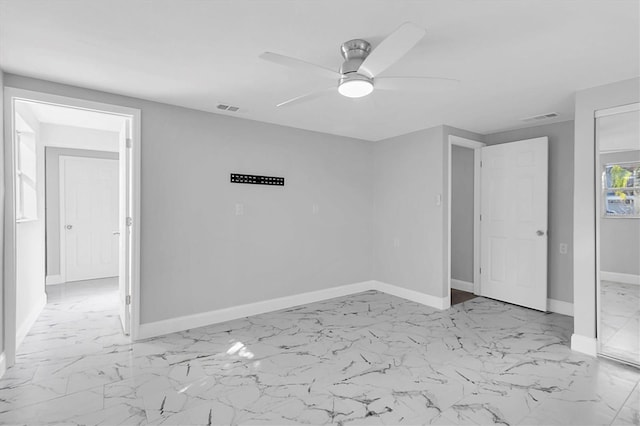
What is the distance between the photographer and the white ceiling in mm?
1805

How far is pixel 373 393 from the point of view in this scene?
2.38 metres

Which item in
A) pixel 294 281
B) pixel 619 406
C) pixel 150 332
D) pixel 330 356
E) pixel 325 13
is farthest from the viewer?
pixel 294 281

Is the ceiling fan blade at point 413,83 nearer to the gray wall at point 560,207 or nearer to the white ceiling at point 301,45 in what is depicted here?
the white ceiling at point 301,45

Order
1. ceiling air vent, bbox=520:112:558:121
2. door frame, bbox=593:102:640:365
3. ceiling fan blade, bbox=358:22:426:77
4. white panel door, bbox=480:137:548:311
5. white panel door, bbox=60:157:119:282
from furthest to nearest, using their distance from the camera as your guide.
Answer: white panel door, bbox=60:157:119:282 < white panel door, bbox=480:137:548:311 < ceiling air vent, bbox=520:112:558:121 < door frame, bbox=593:102:640:365 < ceiling fan blade, bbox=358:22:426:77

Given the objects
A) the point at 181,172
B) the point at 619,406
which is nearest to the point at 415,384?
the point at 619,406

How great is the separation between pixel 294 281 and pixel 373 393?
7.25ft

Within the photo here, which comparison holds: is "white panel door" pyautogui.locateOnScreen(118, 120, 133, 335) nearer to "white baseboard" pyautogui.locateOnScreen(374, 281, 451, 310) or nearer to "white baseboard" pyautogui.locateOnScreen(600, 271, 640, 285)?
"white baseboard" pyautogui.locateOnScreen(374, 281, 451, 310)

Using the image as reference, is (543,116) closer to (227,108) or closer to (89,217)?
(227,108)

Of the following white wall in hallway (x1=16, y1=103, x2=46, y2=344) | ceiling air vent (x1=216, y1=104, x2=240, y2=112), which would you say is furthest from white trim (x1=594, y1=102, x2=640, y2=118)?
white wall in hallway (x1=16, y1=103, x2=46, y2=344)

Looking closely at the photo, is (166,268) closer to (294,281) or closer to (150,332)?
(150,332)

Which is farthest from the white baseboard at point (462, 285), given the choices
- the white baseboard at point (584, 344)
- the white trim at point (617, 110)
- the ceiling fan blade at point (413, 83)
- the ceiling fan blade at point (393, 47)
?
the ceiling fan blade at point (393, 47)

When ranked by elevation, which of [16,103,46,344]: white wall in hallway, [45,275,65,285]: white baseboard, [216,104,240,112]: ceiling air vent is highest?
[216,104,240,112]: ceiling air vent

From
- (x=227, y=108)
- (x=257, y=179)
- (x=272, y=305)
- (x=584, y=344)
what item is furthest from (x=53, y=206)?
(x=584, y=344)

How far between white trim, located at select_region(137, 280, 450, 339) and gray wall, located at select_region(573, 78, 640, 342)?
152cm
